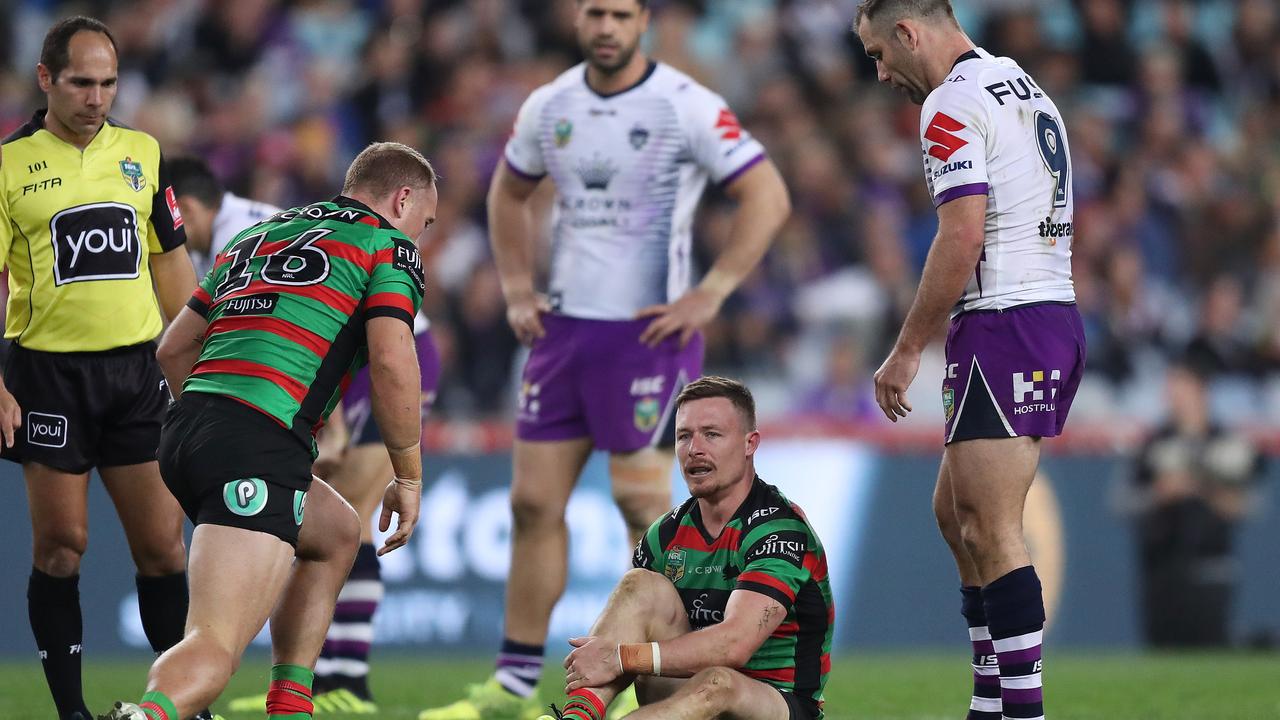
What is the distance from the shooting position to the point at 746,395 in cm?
641

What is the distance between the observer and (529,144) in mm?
8438

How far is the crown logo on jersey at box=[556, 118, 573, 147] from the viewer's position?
8.23 meters

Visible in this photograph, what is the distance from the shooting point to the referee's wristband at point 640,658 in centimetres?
579

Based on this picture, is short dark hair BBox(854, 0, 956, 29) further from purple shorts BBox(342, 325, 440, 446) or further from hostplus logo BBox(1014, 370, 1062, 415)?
purple shorts BBox(342, 325, 440, 446)

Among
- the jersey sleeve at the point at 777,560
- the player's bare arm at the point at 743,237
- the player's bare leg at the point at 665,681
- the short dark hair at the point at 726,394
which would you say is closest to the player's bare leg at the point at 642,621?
the player's bare leg at the point at 665,681

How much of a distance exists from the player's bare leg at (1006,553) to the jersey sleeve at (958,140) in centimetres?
92

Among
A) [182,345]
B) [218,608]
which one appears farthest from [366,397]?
[218,608]

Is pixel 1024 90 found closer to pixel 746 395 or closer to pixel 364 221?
pixel 746 395

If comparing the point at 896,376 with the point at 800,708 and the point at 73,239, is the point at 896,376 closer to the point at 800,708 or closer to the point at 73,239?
the point at 800,708

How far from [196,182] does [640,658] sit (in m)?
3.83

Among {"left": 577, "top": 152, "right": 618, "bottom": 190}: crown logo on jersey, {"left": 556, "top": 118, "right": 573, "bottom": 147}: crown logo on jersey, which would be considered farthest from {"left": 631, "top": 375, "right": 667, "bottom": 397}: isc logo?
{"left": 556, "top": 118, "right": 573, "bottom": 147}: crown logo on jersey

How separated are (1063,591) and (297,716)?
8.51 meters

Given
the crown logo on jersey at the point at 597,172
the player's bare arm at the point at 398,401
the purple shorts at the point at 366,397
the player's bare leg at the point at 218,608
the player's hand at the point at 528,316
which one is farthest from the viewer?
the purple shorts at the point at 366,397

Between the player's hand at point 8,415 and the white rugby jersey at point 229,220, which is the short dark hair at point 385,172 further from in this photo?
the white rugby jersey at point 229,220
